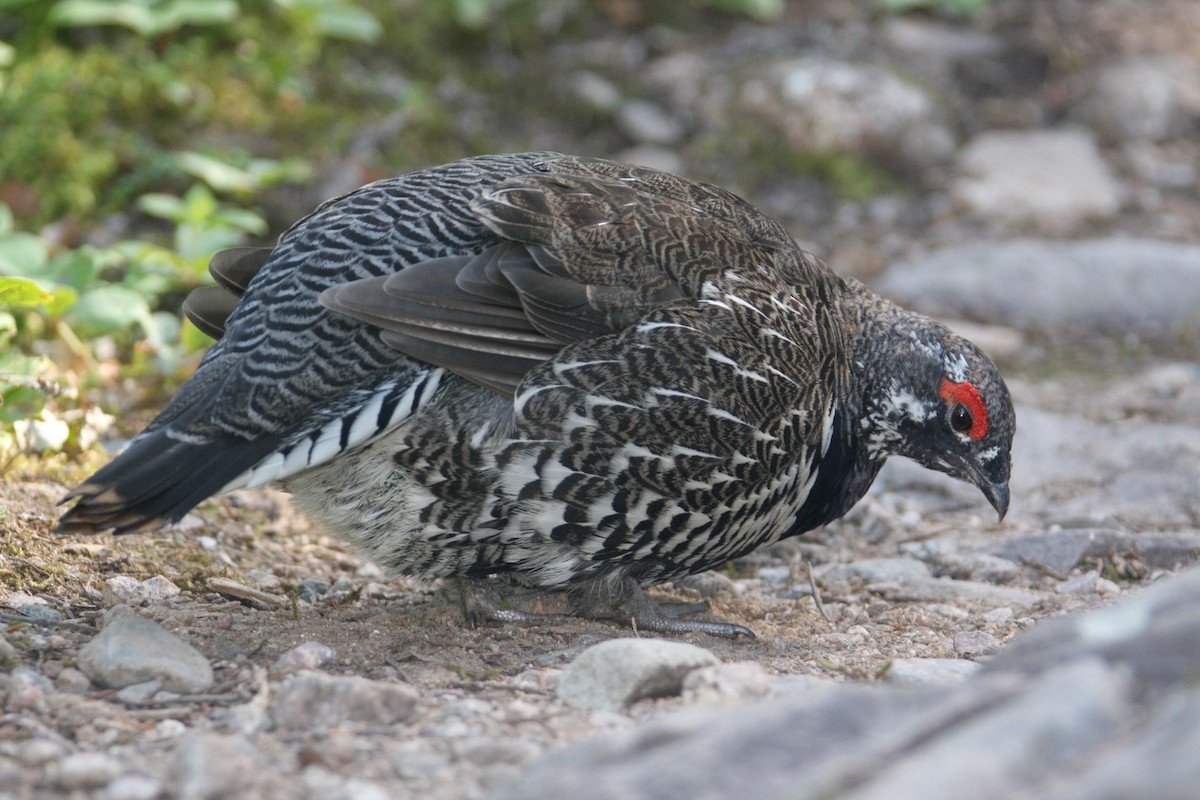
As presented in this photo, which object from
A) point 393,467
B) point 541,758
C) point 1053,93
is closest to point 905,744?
point 541,758

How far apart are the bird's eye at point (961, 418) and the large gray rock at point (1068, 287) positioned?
3080 mm

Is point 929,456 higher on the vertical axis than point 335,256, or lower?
lower

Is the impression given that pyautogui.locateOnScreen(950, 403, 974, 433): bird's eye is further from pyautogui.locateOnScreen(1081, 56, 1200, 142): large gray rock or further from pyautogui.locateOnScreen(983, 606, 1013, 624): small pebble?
pyautogui.locateOnScreen(1081, 56, 1200, 142): large gray rock

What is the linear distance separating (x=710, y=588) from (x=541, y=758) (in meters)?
2.42

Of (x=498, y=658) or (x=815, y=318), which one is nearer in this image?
(x=498, y=658)

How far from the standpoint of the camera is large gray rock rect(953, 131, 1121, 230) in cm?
903

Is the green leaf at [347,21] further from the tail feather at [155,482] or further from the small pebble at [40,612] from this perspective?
the small pebble at [40,612]

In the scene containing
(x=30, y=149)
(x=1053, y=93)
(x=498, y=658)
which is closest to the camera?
(x=498, y=658)

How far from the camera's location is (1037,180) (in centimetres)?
923

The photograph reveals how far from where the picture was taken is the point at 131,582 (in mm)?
4637

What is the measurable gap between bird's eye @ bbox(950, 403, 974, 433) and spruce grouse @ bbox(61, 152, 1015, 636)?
1.75 ft

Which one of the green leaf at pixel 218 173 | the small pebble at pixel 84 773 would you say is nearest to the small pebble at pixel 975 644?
the small pebble at pixel 84 773

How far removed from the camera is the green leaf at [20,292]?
15.6 ft

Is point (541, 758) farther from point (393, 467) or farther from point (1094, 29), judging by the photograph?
point (1094, 29)
